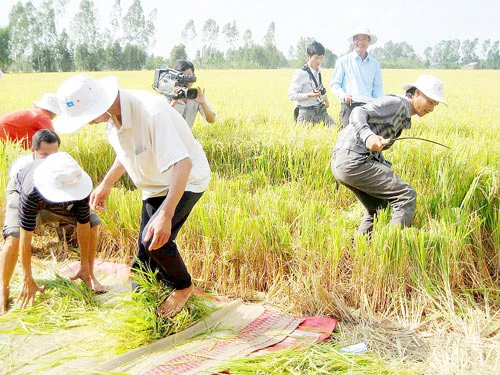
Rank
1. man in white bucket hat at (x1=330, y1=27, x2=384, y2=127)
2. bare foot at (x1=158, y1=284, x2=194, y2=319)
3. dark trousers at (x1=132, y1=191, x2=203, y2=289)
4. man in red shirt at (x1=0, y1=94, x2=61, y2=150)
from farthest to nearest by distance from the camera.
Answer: man in white bucket hat at (x1=330, y1=27, x2=384, y2=127) → man in red shirt at (x1=0, y1=94, x2=61, y2=150) → bare foot at (x1=158, y1=284, x2=194, y2=319) → dark trousers at (x1=132, y1=191, x2=203, y2=289)

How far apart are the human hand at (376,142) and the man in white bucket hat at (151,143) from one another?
102 centimetres

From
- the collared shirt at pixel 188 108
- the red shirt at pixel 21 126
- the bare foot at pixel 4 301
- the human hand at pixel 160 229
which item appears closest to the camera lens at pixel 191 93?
the collared shirt at pixel 188 108

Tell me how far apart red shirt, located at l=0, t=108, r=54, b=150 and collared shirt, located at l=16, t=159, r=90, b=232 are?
1.81 metres

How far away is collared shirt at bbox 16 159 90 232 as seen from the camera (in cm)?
256

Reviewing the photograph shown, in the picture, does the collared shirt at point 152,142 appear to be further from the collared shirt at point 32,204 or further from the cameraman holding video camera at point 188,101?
the cameraman holding video camera at point 188,101

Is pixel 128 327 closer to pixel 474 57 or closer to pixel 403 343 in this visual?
pixel 403 343

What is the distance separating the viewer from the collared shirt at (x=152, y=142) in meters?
1.93

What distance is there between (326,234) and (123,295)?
119cm

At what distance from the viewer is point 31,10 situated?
48.7 meters

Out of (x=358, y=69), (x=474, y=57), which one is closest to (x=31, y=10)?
(x=358, y=69)

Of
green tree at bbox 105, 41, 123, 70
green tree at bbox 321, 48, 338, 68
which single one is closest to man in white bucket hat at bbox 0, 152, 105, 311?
green tree at bbox 105, 41, 123, 70

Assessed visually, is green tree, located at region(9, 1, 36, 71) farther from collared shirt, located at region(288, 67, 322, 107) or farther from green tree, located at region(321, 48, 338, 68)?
collared shirt, located at region(288, 67, 322, 107)

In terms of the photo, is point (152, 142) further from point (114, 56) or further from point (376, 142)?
point (114, 56)

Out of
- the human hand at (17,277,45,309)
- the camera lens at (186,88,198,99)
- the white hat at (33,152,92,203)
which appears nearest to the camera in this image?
the white hat at (33,152,92,203)
